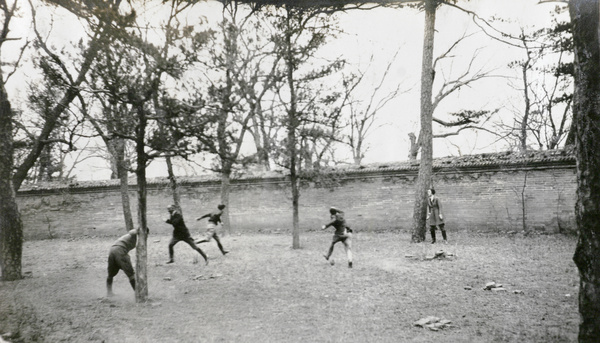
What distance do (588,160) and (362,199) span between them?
12111 mm

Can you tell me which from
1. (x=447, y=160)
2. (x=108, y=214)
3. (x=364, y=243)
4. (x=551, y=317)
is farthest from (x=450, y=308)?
(x=108, y=214)

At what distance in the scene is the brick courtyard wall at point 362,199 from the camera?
12.6 metres

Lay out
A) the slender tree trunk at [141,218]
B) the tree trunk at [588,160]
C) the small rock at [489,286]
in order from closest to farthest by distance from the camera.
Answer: the tree trunk at [588,160]
the slender tree trunk at [141,218]
the small rock at [489,286]

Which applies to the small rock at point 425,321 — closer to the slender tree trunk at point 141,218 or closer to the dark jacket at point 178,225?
the slender tree trunk at point 141,218

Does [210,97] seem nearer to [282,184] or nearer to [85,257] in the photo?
[85,257]

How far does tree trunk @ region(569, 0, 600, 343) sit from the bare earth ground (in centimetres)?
87

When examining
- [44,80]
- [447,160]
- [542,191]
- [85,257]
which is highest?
[44,80]

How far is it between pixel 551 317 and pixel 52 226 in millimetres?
20317

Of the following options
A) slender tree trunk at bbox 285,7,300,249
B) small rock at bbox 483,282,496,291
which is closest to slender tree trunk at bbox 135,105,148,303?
slender tree trunk at bbox 285,7,300,249

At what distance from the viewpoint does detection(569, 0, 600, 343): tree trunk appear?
3.74 m

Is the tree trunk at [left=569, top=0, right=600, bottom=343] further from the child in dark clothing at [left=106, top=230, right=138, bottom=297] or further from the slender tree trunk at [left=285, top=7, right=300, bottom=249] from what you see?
the slender tree trunk at [left=285, top=7, right=300, bottom=249]

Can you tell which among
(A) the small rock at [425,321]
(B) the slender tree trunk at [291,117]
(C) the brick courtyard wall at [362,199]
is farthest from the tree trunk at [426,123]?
(A) the small rock at [425,321]

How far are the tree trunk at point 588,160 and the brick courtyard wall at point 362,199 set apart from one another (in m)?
8.26

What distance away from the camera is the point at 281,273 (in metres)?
8.54
